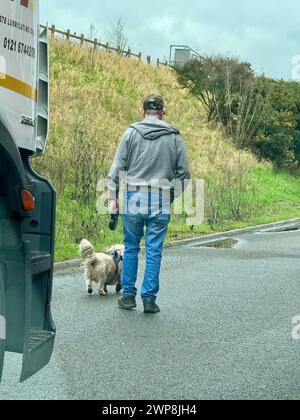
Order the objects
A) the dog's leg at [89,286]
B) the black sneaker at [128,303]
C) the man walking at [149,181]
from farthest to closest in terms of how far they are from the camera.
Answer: the dog's leg at [89,286] → the black sneaker at [128,303] → the man walking at [149,181]

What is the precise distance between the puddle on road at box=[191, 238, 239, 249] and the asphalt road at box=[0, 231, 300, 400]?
434cm

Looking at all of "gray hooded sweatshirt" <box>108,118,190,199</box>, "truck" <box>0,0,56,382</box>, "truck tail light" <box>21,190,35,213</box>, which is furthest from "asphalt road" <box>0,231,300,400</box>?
"truck tail light" <box>21,190,35,213</box>

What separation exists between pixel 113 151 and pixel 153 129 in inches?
660

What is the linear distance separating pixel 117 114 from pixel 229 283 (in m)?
23.5

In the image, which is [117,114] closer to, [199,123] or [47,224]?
[199,123]

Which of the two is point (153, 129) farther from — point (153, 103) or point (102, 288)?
point (102, 288)

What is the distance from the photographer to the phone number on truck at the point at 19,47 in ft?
14.9

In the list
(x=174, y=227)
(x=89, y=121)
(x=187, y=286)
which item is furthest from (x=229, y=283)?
(x=89, y=121)

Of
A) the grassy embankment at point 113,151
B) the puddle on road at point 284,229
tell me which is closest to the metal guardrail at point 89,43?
the grassy embankment at point 113,151

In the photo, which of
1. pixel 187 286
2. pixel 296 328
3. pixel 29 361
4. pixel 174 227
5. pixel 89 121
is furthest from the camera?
pixel 89 121

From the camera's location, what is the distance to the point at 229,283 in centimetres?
1106

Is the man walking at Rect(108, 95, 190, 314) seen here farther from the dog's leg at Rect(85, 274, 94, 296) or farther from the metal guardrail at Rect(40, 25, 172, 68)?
the metal guardrail at Rect(40, 25, 172, 68)

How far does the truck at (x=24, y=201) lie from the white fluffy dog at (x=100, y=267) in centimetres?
440

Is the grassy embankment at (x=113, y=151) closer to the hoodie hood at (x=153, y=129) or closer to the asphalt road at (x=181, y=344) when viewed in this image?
the asphalt road at (x=181, y=344)
